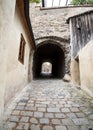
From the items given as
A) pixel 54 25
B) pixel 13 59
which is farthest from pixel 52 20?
pixel 13 59

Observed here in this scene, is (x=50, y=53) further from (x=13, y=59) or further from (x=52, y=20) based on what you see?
(x=13, y=59)

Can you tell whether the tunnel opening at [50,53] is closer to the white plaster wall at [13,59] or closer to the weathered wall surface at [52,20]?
the weathered wall surface at [52,20]

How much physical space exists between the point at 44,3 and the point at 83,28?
8.91m

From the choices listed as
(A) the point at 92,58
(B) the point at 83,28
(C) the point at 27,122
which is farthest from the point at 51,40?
(C) the point at 27,122

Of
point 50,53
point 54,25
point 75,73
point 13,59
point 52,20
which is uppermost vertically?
point 52,20

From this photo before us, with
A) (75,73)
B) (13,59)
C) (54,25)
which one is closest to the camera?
(13,59)

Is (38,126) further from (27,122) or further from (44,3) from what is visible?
(44,3)

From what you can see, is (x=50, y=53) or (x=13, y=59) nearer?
(x=13, y=59)

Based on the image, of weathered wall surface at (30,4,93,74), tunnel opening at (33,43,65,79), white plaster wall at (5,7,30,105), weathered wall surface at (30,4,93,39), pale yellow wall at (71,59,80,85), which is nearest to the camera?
white plaster wall at (5,7,30,105)

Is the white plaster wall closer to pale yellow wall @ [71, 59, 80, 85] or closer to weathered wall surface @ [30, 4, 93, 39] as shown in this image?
pale yellow wall @ [71, 59, 80, 85]

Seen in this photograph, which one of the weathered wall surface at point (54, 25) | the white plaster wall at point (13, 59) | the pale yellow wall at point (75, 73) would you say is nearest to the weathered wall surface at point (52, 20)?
the weathered wall surface at point (54, 25)

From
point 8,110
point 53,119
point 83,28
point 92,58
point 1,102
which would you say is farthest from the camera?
point 83,28

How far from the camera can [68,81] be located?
7457 mm

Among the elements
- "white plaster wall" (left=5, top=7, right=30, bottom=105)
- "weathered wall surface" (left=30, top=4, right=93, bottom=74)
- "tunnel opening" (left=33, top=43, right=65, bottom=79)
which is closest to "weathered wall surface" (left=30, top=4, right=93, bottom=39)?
"weathered wall surface" (left=30, top=4, right=93, bottom=74)
